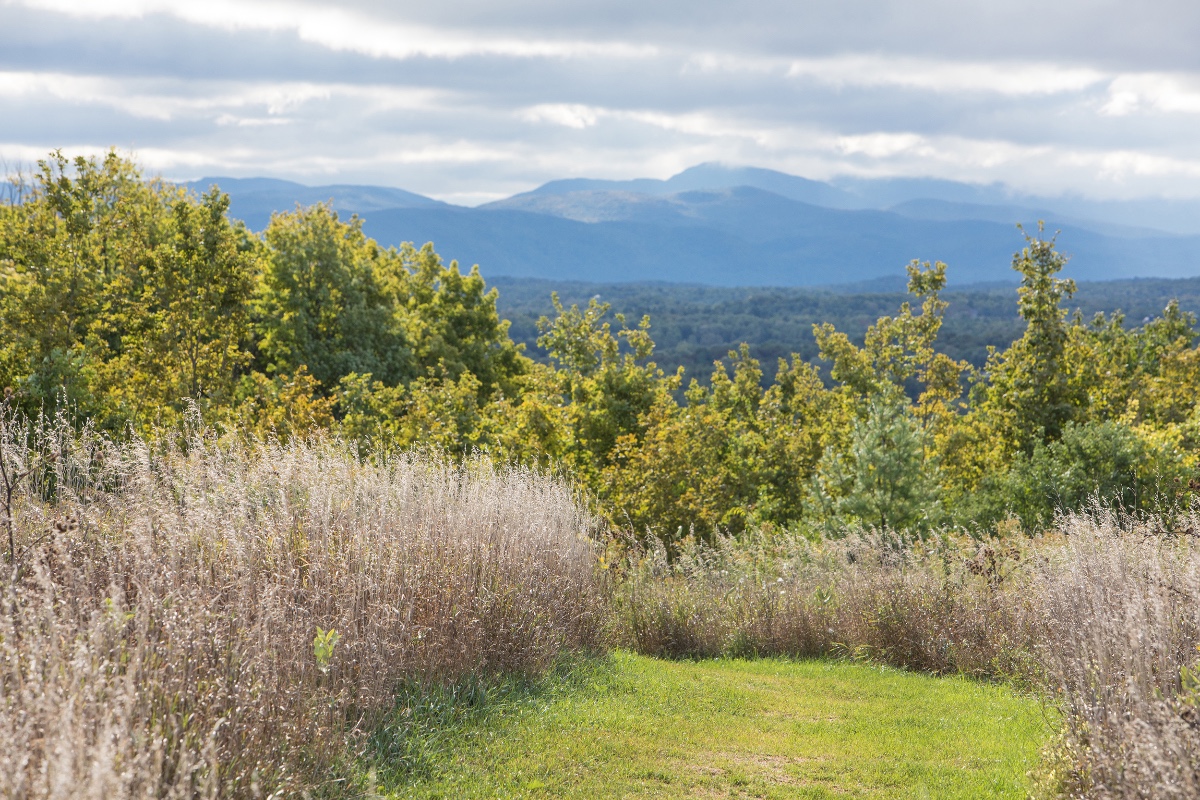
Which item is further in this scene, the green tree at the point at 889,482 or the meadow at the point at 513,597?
the green tree at the point at 889,482

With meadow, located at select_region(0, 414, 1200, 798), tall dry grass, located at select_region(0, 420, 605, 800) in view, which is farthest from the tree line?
tall dry grass, located at select_region(0, 420, 605, 800)

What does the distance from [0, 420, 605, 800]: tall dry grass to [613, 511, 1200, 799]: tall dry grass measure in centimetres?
259

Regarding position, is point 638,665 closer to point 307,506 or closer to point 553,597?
point 553,597

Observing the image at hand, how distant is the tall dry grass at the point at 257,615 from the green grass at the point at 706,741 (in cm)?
45

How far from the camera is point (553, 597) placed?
28.2 feet

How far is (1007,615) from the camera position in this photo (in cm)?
985

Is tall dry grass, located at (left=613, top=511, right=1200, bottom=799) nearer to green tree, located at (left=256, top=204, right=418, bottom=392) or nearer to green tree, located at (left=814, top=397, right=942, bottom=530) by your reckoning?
green tree, located at (left=814, top=397, right=942, bottom=530)

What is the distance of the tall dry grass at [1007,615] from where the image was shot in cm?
475

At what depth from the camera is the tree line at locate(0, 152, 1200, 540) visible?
16.5 metres

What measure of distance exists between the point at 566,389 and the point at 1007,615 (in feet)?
54.8

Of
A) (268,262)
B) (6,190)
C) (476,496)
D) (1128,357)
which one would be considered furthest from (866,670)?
(1128,357)

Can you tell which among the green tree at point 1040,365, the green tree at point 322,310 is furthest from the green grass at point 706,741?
the green tree at point 322,310

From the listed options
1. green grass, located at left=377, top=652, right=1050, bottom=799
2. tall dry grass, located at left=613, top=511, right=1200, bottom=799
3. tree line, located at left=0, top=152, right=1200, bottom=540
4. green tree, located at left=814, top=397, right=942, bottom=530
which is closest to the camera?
tall dry grass, located at left=613, top=511, right=1200, bottom=799

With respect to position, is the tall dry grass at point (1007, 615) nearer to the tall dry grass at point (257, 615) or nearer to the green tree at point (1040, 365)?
the tall dry grass at point (257, 615)
